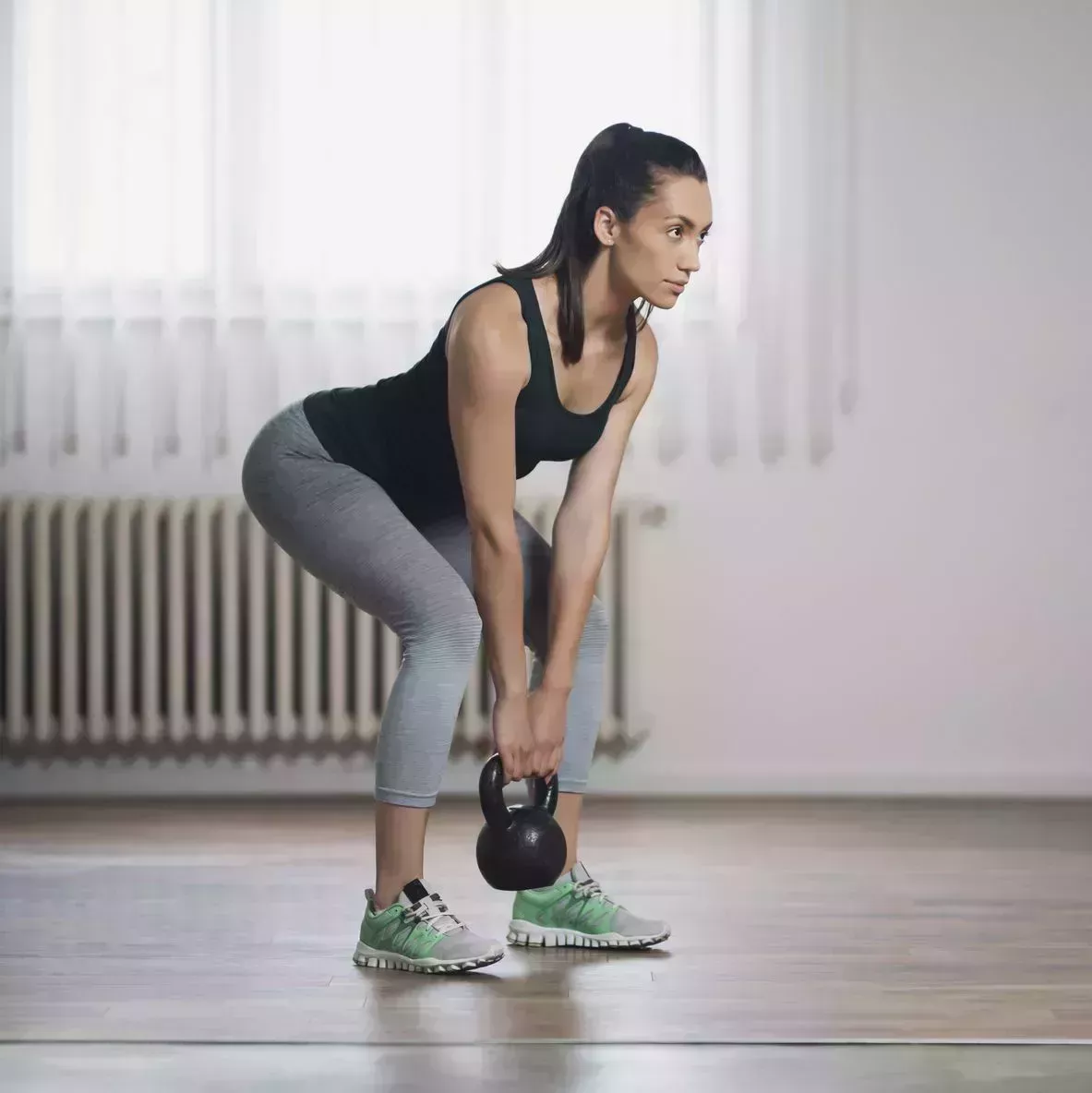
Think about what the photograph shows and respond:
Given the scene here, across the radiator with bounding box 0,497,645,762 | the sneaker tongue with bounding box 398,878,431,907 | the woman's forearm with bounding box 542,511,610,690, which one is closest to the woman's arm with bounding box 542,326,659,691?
the woman's forearm with bounding box 542,511,610,690

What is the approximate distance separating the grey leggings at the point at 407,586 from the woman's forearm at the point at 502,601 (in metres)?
0.05

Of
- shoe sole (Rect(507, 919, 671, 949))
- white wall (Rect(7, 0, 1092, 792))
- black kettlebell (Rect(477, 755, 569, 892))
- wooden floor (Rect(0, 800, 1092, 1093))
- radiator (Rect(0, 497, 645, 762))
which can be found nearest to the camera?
wooden floor (Rect(0, 800, 1092, 1093))

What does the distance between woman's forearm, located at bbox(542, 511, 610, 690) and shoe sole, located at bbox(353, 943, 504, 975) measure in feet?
1.00

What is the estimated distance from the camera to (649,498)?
11.2 feet

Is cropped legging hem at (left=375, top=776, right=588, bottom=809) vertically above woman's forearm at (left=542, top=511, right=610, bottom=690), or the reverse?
woman's forearm at (left=542, top=511, right=610, bottom=690)

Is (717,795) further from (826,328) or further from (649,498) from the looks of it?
(826,328)

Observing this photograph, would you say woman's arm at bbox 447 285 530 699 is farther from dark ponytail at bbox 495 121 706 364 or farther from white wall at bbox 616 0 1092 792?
white wall at bbox 616 0 1092 792

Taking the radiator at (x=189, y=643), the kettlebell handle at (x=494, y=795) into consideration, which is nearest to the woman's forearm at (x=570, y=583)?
the kettlebell handle at (x=494, y=795)

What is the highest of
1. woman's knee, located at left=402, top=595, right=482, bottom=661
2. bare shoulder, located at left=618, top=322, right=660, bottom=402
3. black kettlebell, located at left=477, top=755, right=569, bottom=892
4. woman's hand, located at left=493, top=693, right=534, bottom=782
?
bare shoulder, located at left=618, top=322, right=660, bottom=402

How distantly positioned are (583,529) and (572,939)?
0.49 metres

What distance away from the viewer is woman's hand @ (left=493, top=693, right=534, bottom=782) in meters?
1.66

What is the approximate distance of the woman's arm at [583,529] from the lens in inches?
68.8

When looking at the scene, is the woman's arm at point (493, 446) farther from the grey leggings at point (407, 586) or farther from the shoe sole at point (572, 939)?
the shoe sole at point (572, 939)

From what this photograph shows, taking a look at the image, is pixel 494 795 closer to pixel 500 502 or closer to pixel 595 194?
pixel 500 502
